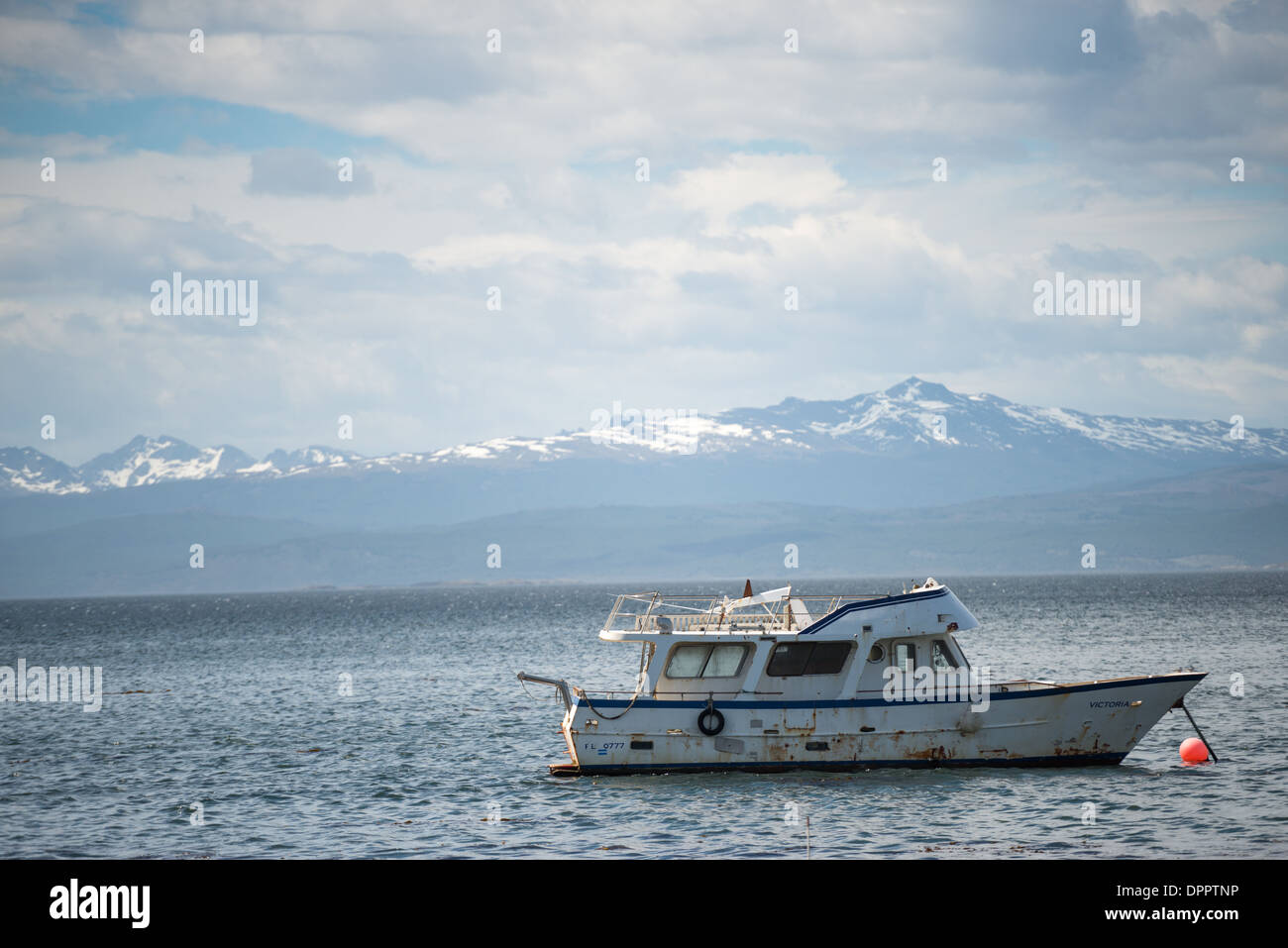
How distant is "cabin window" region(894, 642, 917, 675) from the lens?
34219mm

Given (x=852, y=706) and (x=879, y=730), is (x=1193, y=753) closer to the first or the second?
(x=879, y=730)

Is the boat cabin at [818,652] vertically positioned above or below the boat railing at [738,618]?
below

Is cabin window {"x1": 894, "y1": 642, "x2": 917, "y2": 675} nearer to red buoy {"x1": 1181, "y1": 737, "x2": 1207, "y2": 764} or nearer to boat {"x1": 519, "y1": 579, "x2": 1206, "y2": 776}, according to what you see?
boat {"x1": 519, "y1": 579, "x2": 1206, "y2": 776}

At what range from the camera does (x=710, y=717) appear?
34.0m

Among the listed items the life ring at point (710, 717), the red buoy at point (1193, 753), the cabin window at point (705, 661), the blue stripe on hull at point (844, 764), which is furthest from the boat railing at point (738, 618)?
the red buoy at point (1193, 753)

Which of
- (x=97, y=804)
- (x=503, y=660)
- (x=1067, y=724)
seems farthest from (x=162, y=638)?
(x=1067, y=724)

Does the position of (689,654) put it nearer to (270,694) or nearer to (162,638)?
(270,694)

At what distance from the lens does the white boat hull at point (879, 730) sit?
110ft

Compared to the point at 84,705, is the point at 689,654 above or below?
above

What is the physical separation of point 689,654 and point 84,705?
41.5 m

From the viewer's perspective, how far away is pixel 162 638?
132375 mm

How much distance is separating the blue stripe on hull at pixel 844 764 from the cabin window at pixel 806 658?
7.82ft

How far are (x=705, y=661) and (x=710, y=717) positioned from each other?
1.64 m

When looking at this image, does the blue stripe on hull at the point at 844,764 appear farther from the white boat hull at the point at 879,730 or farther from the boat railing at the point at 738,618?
the boat railing at the point at 738,618
